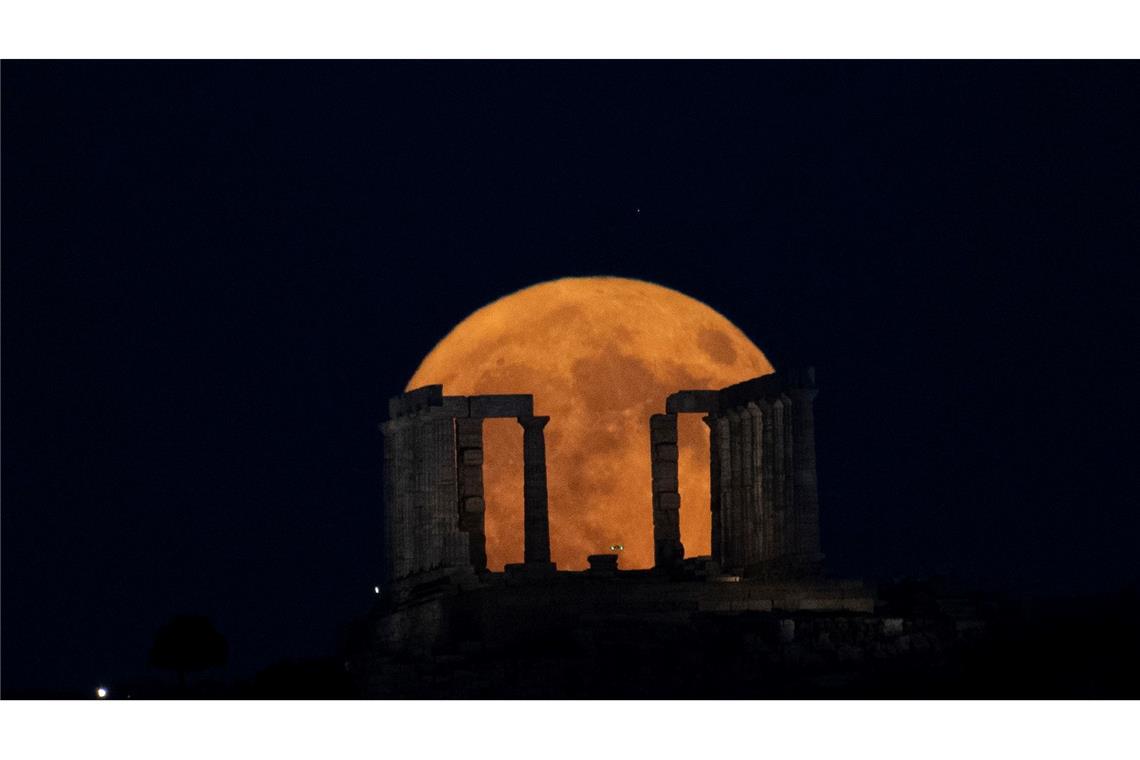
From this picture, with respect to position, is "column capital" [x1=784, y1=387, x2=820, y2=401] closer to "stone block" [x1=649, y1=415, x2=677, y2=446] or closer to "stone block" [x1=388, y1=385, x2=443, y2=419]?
"stone block" [x1=649, y1=415, x2=677, y2=446]

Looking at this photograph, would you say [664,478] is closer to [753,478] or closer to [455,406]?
[753,478]

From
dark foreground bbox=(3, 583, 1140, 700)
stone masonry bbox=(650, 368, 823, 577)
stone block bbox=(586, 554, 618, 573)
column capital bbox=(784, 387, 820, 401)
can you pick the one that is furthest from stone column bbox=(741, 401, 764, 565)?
dark foreground bbox=(3, 583, 1140, 700)

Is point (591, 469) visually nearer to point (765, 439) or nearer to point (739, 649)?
point (765, 439)

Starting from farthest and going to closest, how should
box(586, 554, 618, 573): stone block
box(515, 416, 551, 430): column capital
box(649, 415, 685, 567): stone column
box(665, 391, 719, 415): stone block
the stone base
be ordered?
1. box(665, 391, 719, 415): stone block
2. box(649, 415, 685, 567): stone column
3. box(515, 416, 551, 430): column capital
4. the stone base
5. box(586, 554, 618, 573): stone block

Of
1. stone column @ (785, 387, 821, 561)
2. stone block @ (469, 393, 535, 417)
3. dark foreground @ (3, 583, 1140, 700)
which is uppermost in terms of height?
stone block @ (469, 393, 535, 417)

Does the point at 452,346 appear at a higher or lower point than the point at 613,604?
higher

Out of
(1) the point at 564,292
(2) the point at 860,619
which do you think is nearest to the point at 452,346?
(1) the point at 564,292

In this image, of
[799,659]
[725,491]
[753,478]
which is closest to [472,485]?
[725,491]
